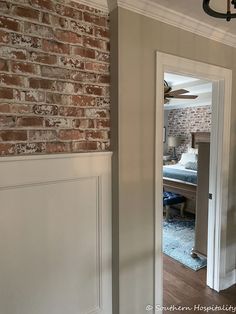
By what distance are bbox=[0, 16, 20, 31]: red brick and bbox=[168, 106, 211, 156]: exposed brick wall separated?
18.2ft

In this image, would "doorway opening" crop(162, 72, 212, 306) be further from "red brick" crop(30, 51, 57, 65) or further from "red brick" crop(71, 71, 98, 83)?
"red brick" crop(30, 51, 57, 65)

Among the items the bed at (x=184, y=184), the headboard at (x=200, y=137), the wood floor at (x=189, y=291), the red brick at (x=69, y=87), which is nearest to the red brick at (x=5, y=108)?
the red brick at (x=69, y=87)

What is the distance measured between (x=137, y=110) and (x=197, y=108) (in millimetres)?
5168

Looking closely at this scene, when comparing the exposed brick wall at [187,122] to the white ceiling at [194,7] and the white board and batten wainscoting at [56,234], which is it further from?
the white board and batten wainscoting at [56,234]

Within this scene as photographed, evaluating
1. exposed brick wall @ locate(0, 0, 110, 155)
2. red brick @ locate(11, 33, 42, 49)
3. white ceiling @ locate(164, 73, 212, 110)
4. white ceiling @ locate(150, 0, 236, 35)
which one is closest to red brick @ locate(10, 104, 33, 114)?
exposed brick wall @ locate(0, 0, 110, 155)

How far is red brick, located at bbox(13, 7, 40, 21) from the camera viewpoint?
1.34 m

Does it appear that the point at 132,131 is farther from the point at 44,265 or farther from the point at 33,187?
the point at 44,265

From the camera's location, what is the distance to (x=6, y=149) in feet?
4.42

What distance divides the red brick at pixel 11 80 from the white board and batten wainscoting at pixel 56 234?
0.42m

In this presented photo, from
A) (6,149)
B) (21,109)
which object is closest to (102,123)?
(21,109)

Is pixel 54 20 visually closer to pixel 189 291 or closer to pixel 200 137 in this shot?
pixel 189 291

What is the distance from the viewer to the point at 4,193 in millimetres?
1352

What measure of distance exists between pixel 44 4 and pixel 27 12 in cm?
13

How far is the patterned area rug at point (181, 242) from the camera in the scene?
3.06m
